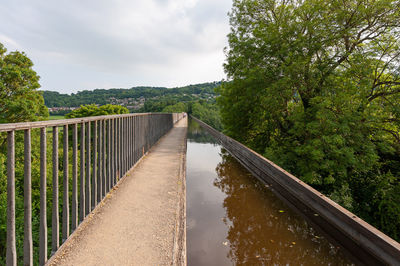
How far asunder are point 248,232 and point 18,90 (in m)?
27.4

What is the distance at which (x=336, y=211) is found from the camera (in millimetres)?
3590

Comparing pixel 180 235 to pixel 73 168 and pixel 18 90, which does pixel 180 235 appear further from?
pixel 18 90

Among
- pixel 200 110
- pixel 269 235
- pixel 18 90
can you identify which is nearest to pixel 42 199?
pixel 269 235

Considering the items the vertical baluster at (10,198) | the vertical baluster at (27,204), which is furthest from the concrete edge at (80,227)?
the vertical baluster at (10,198)

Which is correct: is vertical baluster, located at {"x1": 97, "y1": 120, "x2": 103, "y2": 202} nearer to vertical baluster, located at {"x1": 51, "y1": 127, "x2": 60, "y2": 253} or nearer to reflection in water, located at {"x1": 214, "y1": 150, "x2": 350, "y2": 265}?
vertical baluster, located at {"x1": 51, "y1": 127, "x2": 60, "y2": 253}

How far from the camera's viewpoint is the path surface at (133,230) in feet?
9.03

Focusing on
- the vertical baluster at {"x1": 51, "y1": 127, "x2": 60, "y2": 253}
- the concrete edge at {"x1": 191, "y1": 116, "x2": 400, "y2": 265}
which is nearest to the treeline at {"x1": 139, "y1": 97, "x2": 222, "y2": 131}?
the concrete edge at {"x1": 191, "y1": 116, "x2": 400, "y2": 265}

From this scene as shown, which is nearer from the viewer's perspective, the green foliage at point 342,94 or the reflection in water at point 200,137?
the green foliage at point 342,94

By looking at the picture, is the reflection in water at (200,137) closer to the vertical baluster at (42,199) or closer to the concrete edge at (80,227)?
the concrete edge at (80,227)

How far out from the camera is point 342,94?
24.3 feet

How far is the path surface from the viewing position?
9.03 ft

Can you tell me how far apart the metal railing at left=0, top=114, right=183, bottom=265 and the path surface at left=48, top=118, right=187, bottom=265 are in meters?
0.21

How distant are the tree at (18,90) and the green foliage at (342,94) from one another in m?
21.1

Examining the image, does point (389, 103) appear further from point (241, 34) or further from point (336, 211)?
point (241, 34)
